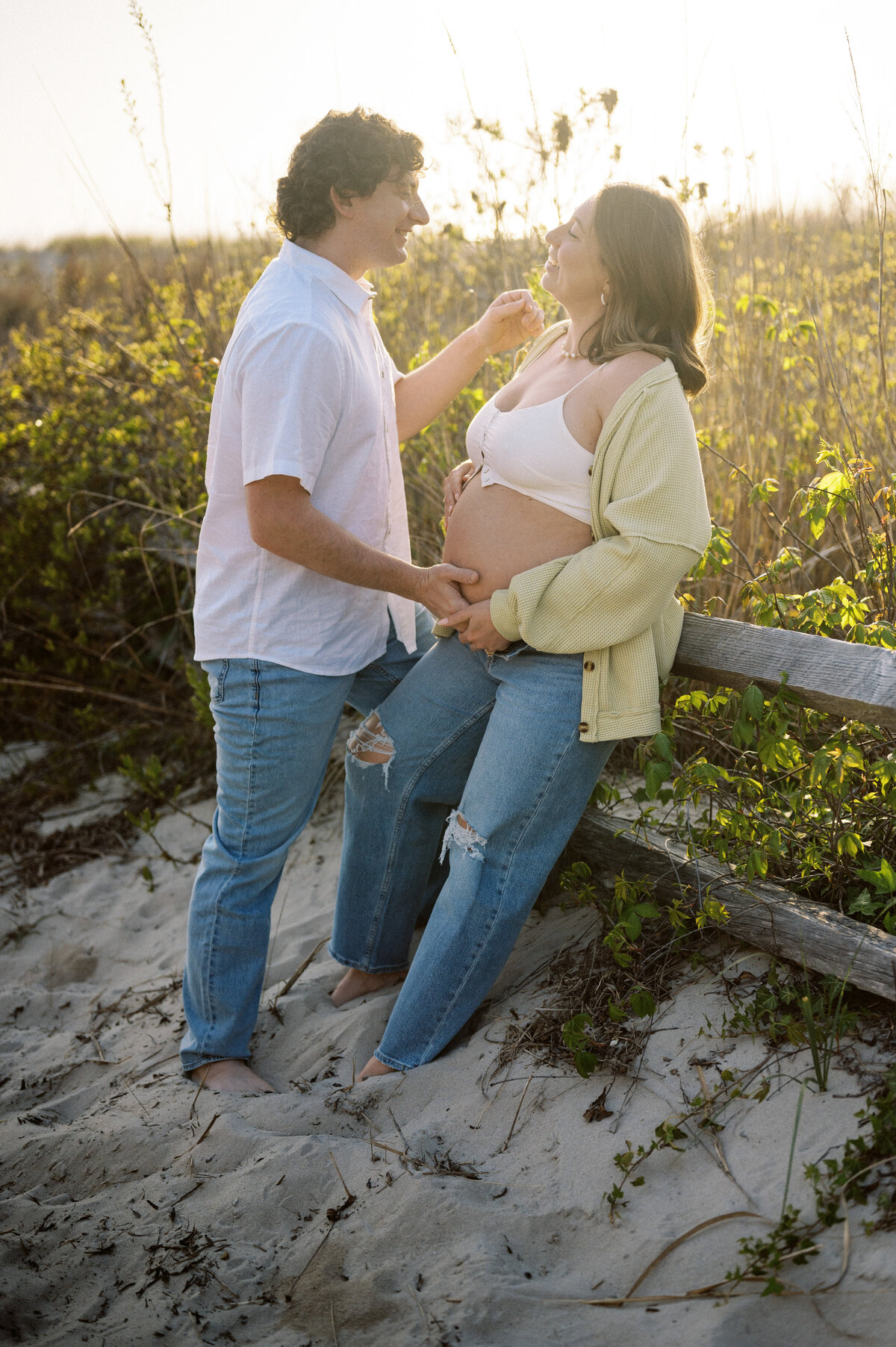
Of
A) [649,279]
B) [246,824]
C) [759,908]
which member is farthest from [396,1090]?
[649,279]

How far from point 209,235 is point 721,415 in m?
2.88

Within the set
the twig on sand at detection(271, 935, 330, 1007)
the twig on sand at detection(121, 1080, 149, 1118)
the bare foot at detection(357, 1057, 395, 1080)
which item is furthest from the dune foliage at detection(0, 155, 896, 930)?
the twig on sand at detection(121, 1080, 149, 1118)

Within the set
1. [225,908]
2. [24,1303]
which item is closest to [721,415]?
[225,908]

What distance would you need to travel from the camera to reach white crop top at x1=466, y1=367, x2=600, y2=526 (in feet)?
7.39

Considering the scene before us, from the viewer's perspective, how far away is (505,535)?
2.39m

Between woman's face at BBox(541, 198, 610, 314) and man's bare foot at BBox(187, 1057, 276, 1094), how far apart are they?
2226 millimetres

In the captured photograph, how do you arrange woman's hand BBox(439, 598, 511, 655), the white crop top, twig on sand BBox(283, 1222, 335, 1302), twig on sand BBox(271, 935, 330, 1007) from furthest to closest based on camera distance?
twig on sand BBox(271, 935, 330, 1007) → woman's hand BBox(439, 598, 511, 655) → the white crop top → twig on sand BBox(283, 1222, 335, 1302)

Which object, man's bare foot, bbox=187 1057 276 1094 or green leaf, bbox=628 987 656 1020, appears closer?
green leaf, bbox=628 987 656 1020

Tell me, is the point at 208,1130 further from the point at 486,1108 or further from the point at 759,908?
the point at 759,908

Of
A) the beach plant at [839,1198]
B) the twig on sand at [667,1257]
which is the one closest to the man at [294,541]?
the twig on sand at [667,1257]

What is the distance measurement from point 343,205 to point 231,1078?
7.81 ft

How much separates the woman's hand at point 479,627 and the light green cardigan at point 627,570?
0.15 feet

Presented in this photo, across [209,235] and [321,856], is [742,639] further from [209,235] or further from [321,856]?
[209,235]

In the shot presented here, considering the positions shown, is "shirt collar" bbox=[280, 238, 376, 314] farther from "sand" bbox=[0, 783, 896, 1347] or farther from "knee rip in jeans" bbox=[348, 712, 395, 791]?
"sand" bbox=[0, 783, 896, 1347]
